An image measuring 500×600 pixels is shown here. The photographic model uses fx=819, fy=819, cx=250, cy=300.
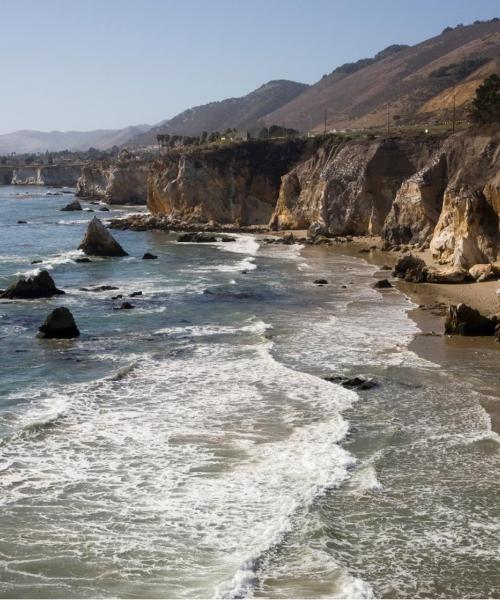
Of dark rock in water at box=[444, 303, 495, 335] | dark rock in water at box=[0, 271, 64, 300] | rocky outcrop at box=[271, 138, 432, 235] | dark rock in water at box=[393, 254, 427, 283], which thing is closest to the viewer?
dark rock in water at box=[444, 303, 495, 335]

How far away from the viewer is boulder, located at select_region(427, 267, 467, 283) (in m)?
38.1

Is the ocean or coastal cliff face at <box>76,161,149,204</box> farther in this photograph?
coastal cliff face at <box>76,161,149,204</box>

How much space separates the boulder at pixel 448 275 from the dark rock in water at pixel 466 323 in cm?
1033

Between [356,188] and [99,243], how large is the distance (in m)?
19.7

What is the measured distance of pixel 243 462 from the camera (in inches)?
651

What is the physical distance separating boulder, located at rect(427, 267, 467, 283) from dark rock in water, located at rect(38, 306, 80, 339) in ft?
60.1

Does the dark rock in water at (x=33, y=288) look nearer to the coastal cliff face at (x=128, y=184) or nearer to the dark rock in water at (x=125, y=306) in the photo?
the dark rock in water at (x=125, y=306)

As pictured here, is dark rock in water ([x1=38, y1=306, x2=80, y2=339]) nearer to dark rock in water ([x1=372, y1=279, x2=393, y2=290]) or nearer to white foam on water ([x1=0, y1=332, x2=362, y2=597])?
white foam on water ([x1=0, y1=332, x2=362, y2=597])

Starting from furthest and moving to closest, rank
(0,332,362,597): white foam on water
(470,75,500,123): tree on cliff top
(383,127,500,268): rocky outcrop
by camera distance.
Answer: (470,75,500,123): tree on cliff top
(383,127,500,268): rocky outcrop
(0,332,362,597): white foam on water

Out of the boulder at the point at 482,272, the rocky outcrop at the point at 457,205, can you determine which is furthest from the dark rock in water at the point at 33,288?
the rocky outcrop at the point at 457,205

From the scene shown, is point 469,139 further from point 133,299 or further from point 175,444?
point 175,444

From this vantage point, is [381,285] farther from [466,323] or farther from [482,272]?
[466,323]

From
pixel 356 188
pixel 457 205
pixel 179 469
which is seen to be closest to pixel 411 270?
pixel 457 205

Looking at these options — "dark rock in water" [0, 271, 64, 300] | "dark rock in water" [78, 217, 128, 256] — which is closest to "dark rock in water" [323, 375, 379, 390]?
"dark rock in water" [0, 271, 64, 300]
